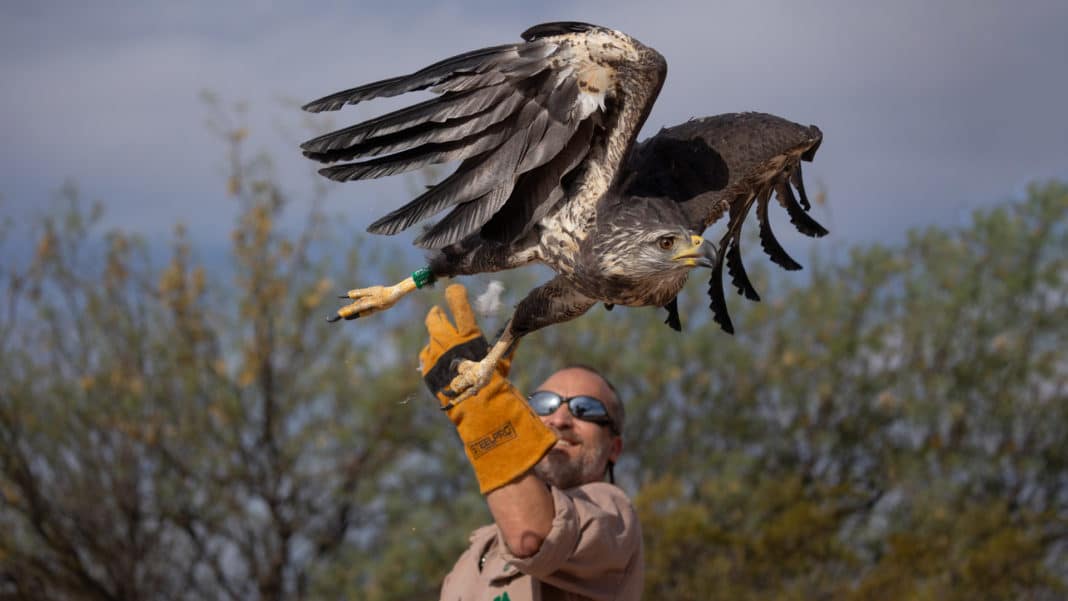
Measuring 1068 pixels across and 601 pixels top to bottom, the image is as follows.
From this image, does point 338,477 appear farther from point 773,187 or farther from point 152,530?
point 773,187

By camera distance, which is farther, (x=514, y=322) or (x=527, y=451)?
(x=527, y=451)

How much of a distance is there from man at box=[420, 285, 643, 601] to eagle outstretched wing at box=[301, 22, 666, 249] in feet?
1.76

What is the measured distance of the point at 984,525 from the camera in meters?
9.27

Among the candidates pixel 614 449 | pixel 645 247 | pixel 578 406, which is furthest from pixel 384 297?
pixel 614 449

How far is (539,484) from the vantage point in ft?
8.95

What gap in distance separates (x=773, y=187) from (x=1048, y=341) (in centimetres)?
887

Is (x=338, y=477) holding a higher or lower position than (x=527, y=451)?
higher

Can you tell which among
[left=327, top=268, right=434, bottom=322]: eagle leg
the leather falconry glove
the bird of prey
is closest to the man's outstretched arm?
the leather falconry glove

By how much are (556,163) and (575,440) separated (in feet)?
4.30

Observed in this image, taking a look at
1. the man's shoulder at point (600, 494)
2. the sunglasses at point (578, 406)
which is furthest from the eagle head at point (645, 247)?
the sunglasses at point (578, 406)

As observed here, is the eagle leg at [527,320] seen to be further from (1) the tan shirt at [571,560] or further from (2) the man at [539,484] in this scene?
(1) the tan shirt at [571,560]

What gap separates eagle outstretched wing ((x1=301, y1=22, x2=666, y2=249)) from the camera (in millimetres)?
2209

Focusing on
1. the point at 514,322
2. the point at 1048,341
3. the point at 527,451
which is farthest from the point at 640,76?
the point at 1048,341

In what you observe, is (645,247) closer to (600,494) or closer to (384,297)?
(384,297)
